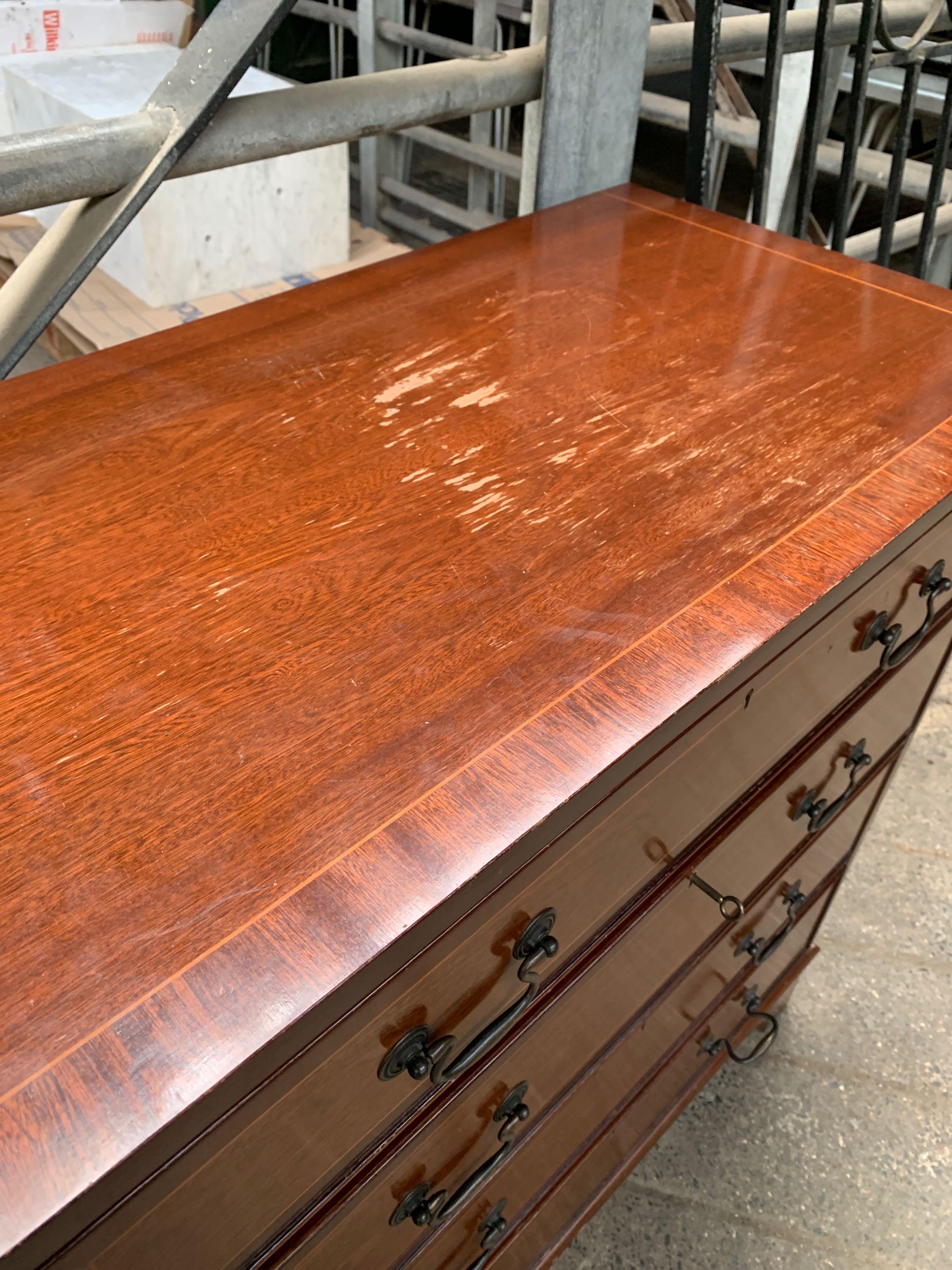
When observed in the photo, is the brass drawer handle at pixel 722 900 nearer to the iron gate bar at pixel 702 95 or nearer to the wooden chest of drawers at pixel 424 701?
the wooden chest of drawers at pixel 424 701

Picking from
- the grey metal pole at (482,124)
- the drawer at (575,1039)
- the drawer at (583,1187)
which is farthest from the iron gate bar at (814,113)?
the grey metal pole at (482,124)

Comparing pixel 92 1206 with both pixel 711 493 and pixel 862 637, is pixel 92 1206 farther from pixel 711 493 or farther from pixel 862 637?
pixel 862 637

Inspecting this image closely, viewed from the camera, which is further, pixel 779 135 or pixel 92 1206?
pixel 779 135

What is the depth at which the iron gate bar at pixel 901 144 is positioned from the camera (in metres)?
1.27

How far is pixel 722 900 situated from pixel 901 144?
1.04 m

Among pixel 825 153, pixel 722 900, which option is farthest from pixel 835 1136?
pixel 825 153

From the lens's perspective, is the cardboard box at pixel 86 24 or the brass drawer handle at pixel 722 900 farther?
the cardboard box at pixel 86 24

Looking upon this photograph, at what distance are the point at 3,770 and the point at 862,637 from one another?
684 mm

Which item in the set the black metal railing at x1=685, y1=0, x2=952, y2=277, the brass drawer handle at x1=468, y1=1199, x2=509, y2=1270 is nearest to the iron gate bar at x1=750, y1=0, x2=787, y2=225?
the black metal railing at x1=685, y1=0, x2=952, y2=277

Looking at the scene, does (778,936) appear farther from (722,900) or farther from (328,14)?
(328,14)

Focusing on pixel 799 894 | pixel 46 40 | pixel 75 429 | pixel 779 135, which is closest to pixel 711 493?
pixel 75 429

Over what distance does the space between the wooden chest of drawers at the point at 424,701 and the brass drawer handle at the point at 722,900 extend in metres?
0.02

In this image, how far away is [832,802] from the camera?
1.08m

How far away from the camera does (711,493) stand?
70 cm
